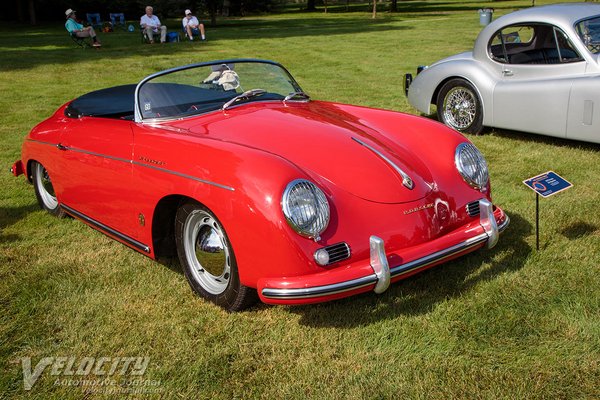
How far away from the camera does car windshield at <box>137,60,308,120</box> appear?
398 centimetres

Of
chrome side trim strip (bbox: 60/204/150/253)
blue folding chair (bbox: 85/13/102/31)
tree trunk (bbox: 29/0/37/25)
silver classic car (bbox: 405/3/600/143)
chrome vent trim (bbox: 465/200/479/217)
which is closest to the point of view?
chrome vent trim (bbox: 465/200/479/217)

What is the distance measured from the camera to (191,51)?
17.9 metres

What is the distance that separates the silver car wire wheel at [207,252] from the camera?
10.6 ft

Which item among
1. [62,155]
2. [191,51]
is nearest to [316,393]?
[62,155]

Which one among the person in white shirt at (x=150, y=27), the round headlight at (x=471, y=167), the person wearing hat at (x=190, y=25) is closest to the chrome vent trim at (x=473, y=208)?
the round headlight at (x=471, y=167)

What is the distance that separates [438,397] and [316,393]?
532 mm

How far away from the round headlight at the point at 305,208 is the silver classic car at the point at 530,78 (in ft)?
13.6

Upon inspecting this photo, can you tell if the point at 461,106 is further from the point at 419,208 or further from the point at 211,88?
the point at 419,208

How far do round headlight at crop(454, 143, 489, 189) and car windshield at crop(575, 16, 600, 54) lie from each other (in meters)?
3.42

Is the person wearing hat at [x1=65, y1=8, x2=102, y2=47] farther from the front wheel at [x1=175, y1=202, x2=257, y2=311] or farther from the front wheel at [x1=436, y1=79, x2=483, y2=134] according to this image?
the front wheel at [x1=175, y1=202, x2=257, y2=311]

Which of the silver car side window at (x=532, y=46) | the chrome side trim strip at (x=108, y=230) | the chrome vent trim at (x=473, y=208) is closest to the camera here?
the chrome vent trim at (x=473, y=208)

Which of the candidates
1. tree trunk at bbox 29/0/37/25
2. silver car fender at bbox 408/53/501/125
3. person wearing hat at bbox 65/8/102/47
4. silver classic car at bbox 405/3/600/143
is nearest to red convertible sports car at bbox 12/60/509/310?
silver classic car at bbox 405/3/600/143

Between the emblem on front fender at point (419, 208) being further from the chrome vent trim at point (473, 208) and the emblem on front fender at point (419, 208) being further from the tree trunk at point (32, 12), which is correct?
the tree trunk at point (32, 12)

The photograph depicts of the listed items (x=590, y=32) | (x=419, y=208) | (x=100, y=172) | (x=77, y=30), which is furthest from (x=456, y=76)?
(x=77, y=30)
